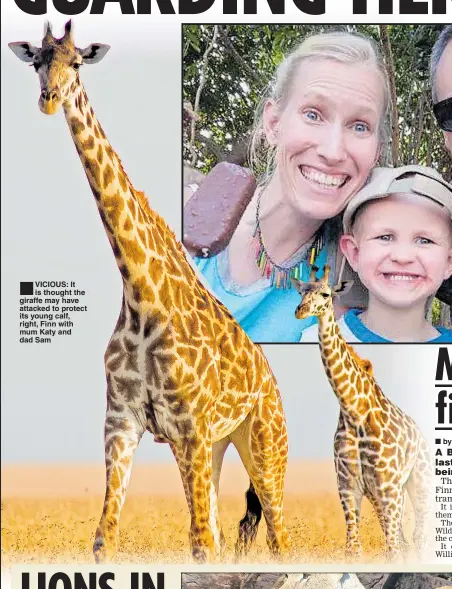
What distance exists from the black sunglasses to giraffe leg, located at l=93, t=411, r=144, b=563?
5.85 feet

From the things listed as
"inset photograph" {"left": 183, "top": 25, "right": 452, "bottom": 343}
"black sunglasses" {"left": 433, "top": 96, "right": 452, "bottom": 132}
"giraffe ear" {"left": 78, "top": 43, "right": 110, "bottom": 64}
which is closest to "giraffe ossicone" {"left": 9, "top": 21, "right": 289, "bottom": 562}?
"giraffe ear" {"left": 78, "top": 43, "right": 110, "bottom": 64}

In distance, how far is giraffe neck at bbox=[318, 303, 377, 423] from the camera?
12.2ft

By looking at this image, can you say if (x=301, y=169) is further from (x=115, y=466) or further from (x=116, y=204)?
(x=115, y=466)

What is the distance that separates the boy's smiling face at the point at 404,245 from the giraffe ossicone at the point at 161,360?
2.09 ft

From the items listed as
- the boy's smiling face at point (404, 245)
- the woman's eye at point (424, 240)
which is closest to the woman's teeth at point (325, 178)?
the boy's smiling face at point (404, 245)

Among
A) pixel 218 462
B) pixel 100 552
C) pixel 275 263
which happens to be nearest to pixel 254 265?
pixel 275 263

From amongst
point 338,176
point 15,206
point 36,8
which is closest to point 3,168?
point 15,206

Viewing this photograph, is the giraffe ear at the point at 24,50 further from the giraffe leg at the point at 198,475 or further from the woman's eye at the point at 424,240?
the woman's eye at the point at 424,240

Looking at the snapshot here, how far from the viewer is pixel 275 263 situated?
393 centimetres

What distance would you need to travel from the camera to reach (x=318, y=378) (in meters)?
3.86

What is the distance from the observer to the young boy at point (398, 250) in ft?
12.7

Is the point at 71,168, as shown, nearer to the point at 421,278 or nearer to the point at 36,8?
the point at 36,8

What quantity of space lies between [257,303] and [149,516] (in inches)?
39.1

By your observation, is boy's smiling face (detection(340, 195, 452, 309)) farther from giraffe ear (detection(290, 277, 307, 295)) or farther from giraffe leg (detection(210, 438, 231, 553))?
giraffe leg (detection(210, 438, 231, 553))
